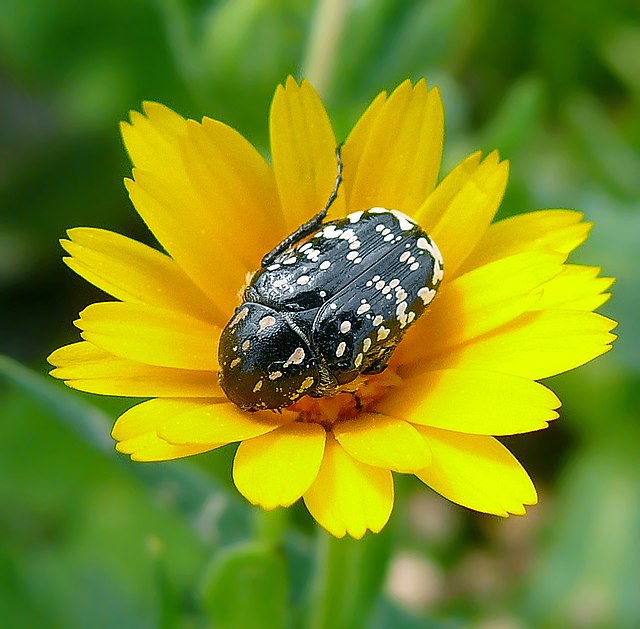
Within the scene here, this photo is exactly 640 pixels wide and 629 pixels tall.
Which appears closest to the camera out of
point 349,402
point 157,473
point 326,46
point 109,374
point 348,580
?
point 109,374

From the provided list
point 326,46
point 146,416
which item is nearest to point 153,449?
point 146,416

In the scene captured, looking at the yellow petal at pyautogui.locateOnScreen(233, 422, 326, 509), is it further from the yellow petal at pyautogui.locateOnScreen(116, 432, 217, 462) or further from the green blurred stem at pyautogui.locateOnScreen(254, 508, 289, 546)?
the green blurred stem at pyautogui.locateOnScreen(254, 508, 289, 546)

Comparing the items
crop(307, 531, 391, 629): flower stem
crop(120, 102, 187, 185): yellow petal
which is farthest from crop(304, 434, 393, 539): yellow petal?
A: crop(120, 102, 187, 185): yellow petal

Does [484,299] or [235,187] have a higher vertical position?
[235,187]

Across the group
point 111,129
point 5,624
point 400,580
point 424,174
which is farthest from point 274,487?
point 111,129

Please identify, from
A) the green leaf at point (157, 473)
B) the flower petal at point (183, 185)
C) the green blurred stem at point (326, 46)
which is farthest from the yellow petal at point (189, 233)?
the green blurred stem at point (326, 46)

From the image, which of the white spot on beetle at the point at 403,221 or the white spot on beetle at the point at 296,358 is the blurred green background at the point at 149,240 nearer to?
the white spot on beetle at the point at 296,358

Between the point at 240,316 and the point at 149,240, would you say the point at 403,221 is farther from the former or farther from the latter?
the point at 149,240
